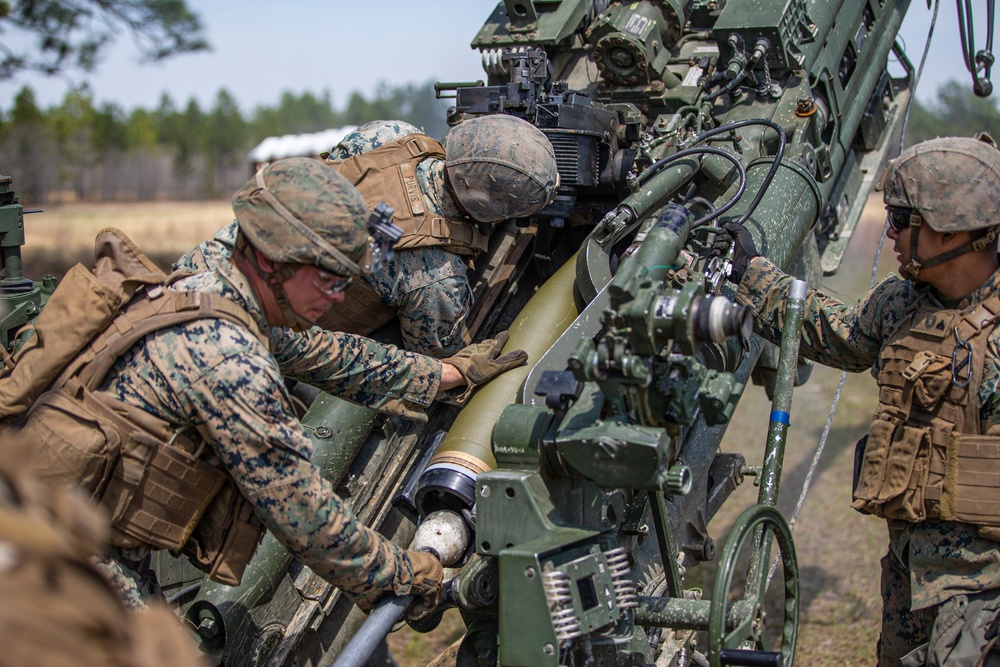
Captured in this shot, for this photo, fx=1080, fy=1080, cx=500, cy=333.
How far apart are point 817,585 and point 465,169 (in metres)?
3.59

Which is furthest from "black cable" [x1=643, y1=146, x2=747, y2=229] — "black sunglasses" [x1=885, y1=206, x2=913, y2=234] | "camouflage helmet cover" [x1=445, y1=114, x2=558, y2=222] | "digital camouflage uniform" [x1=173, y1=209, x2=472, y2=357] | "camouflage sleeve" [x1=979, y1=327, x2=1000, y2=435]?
"camouflage sleeve" [x1=979, y1=327, x2=1000, y2=435]

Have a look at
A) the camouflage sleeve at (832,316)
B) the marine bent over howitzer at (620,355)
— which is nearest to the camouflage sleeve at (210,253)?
the marine bent over howitzer at (620,355)

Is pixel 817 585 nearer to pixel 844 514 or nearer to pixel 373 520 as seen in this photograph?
pixel 844 514

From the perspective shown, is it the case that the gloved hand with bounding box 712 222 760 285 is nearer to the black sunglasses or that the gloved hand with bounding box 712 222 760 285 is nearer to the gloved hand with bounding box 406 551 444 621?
the black sunglasses

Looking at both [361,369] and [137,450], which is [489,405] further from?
[137,450]

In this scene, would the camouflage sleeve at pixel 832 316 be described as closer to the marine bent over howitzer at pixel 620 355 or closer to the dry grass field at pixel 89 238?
the marine bent over howitzer at pixel 620 355

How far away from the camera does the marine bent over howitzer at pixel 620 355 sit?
3064 mm

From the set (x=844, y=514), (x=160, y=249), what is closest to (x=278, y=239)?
(x=844, y=514)

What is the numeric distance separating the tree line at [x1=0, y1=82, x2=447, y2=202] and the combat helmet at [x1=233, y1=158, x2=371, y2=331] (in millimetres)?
22975

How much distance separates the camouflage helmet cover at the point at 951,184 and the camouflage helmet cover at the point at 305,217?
1697 millimetres

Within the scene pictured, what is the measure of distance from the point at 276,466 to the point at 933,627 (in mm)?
2072

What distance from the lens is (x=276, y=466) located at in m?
2.99

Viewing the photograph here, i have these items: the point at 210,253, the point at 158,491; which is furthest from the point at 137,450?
the point at 210,253

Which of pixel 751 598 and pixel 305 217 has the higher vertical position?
pixel 305 217
